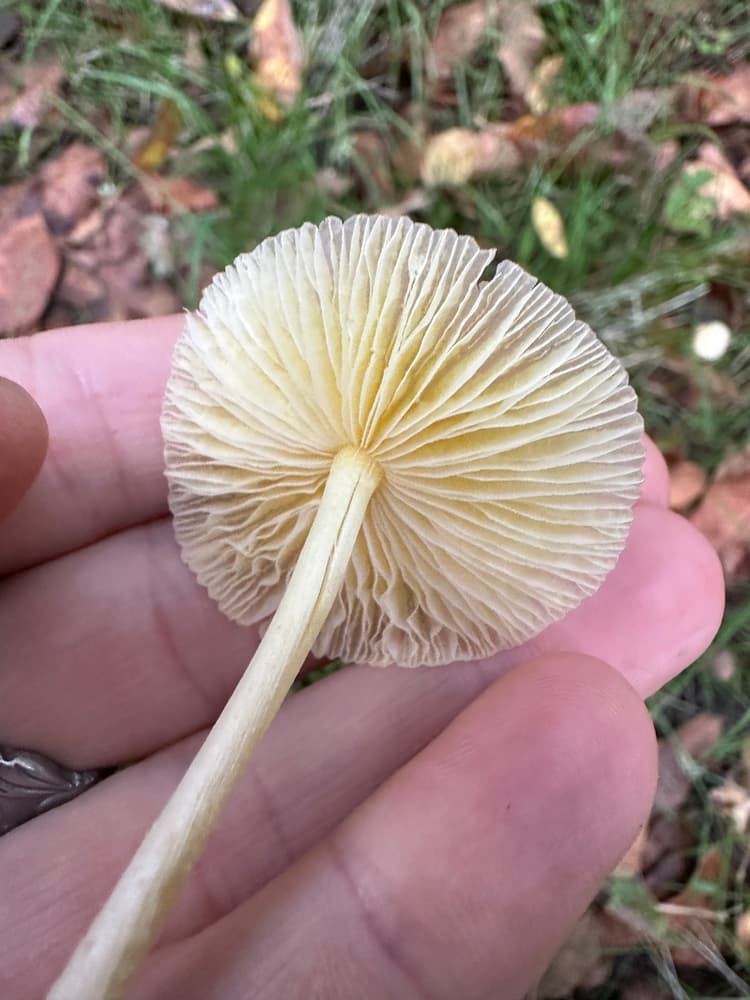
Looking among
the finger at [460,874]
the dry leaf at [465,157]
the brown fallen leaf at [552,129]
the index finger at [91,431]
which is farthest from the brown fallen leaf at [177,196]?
the finger at [460,874]

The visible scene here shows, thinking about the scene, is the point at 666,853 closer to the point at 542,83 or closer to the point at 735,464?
the point at 735,464

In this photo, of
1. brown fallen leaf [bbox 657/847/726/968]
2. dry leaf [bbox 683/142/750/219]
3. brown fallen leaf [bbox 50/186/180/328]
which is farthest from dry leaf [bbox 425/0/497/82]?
brown fallen leaf [bbox 657/847/726/968]

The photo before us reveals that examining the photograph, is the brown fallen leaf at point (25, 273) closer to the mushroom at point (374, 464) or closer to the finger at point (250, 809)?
the mushroom at point (374, 464)

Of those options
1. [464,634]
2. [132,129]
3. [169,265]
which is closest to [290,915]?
[464,634]

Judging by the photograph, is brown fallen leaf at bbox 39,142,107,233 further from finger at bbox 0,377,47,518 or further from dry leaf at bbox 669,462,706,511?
dry leaf at bbox 669,462,706,511

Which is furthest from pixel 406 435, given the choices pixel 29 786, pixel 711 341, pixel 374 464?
pixel 711 341

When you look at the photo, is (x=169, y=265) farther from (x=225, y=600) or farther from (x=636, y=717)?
(x=636, y=717)
